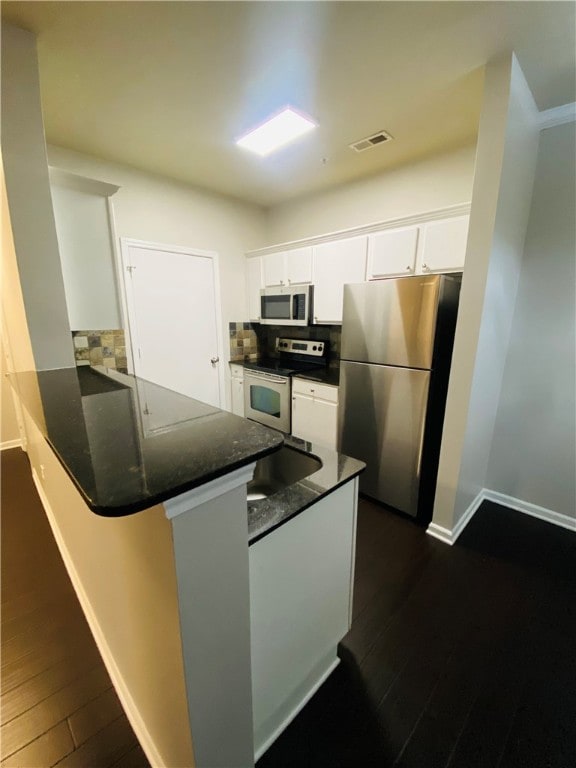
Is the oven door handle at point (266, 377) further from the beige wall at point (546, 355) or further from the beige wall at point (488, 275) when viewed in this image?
the beige wall at point (546, 355)

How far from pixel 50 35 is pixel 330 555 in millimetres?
2555

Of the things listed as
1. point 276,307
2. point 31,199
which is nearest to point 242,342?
point 276,307

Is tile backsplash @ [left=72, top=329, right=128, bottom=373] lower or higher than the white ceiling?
lower

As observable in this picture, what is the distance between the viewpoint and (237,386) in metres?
3.68

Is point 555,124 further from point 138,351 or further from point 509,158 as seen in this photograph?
point 138,351

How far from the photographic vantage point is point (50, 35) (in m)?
1.43

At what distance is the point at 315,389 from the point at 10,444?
136 inches

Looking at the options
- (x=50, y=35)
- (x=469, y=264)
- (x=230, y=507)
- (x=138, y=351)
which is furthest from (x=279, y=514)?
(x=138, y=351)

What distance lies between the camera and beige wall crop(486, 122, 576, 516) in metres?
2.03

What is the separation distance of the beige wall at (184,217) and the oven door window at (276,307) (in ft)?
1.27

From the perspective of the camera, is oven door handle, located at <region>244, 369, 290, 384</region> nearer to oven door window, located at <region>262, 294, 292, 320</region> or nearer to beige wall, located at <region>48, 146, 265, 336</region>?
beige wall, located at <region>48, 146, 265, 336</region>

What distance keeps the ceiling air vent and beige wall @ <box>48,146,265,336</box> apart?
1.59 meters

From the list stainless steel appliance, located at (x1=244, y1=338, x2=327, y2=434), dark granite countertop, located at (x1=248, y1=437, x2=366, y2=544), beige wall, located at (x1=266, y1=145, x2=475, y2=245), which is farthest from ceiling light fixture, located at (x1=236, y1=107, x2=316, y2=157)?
dark granite countertop, located at (x1=248, y1=437, x2=366, y2=544)

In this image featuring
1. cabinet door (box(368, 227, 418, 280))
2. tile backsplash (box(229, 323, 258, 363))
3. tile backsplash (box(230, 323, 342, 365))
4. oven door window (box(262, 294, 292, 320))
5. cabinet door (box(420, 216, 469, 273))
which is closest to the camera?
cabinet door (box(420, 216, 469, 273))
